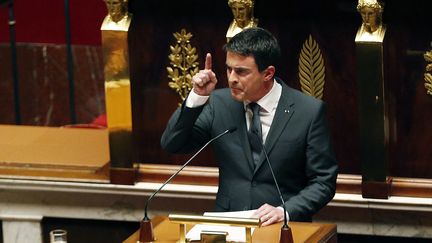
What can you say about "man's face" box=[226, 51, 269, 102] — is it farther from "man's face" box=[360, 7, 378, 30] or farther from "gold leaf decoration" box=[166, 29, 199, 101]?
"gold leaf decoration" box=[166, 29, 199, 101]

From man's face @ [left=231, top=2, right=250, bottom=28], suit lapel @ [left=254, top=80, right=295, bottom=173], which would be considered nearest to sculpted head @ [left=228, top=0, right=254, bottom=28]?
man's face @ [left=231, top=2, right=250, bottom=28]

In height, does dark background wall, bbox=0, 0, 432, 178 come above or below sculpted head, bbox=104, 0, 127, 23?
below

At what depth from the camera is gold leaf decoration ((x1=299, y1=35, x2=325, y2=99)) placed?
6027 millimetres

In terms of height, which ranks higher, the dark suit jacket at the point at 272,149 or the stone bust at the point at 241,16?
the stone bust at the point at 241,16

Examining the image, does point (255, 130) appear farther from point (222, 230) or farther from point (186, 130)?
point (222, 230)

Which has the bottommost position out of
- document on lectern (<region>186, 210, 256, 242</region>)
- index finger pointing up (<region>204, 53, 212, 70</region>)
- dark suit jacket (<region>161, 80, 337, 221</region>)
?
document on lectern (<region>186, 210, 256, 242</region>)

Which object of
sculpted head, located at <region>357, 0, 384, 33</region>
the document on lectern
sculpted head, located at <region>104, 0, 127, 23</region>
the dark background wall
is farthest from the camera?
sculpted head, located at <region>104, 0, 127, 23</region>

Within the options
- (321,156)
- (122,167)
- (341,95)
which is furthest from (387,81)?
(122,167)

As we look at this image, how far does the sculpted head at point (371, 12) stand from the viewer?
5.82m

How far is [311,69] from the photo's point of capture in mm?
6035

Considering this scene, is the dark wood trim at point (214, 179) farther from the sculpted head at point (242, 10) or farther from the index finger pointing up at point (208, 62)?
the index finger pointing up at point (208, 62)

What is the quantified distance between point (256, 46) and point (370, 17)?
72cm

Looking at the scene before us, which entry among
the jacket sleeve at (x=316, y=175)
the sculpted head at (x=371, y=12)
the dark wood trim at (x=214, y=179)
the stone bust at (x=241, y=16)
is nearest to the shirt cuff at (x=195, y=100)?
the jacket sleeve at (x=316, y=175)

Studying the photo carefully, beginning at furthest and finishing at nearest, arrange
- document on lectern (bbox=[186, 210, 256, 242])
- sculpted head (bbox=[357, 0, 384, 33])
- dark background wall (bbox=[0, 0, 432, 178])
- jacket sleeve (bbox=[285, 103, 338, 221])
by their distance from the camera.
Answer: dark background wall (bbox=[0, 0, 432, 178]), sculpted head (bbox=[357, 0, 384, 33]), jacket sleeve (bbox=[285, 103, 338, 221]), document on lectern (bbox=[186, 210, 256, 242])
